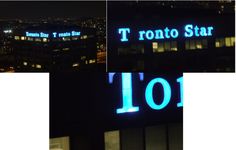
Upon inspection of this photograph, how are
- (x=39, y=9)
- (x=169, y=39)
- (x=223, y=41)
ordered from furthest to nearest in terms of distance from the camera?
(x=223, y=41)
(x=169, y=39)
(x=39, y=9)

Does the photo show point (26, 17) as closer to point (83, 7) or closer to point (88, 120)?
point (83, 7)

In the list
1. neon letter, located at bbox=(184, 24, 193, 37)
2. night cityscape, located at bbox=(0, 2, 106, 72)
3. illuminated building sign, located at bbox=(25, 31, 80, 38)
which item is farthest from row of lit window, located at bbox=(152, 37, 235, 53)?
illuminated building sign, located at bbox=(25, 31, 80, 38)

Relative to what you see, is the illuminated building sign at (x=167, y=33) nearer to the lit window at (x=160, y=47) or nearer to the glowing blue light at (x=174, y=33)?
the glowing blue light at (x=174, y=33)

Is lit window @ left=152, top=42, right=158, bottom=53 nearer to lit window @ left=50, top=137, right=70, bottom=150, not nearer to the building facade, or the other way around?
the building facade

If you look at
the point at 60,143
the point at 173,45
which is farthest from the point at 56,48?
the point at 60,143

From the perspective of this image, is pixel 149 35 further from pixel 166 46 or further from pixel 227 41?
pixel 227 41

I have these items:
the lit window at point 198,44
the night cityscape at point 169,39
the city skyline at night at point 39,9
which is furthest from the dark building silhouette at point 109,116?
the lit window at point 198,44
